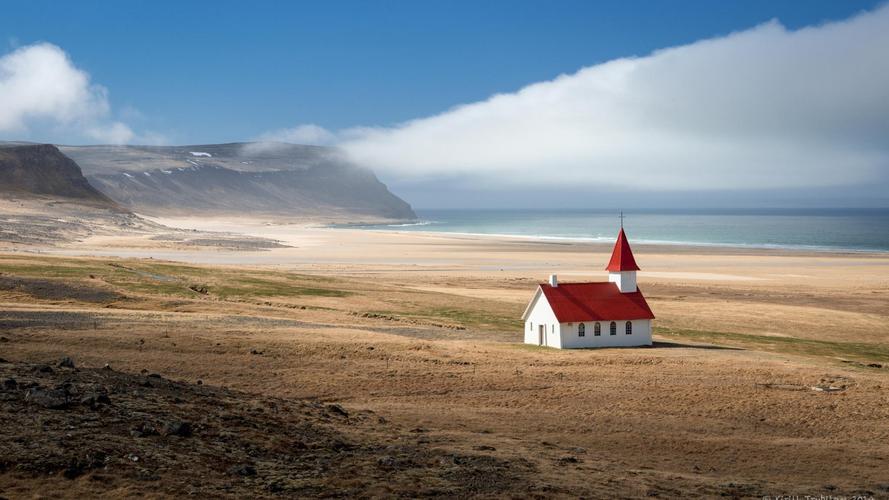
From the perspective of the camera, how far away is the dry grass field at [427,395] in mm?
15766

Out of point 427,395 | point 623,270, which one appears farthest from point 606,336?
point 427,395

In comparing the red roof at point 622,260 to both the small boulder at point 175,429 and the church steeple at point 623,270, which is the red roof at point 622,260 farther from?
the small boulder at point 175,429

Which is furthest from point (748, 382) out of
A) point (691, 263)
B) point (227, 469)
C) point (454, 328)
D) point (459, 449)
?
point (691, 263)

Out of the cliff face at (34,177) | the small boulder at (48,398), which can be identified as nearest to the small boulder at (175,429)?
the small boulder at (48,398)

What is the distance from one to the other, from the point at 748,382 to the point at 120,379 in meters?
21.8

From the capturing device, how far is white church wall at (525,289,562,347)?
125 feet

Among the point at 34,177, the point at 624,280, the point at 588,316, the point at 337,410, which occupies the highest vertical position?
the point at 34,177

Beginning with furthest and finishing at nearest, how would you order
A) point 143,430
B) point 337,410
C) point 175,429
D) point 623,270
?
point 623,270, point 337,410, point 175,429, point 143,430

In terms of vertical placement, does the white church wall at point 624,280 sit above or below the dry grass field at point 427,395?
above

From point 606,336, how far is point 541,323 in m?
3.29

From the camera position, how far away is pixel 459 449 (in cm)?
1886

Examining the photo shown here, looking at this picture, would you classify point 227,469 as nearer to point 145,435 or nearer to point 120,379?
point 145,435

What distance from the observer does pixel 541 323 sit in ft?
129

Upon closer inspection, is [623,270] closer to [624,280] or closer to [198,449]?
[624,280]
